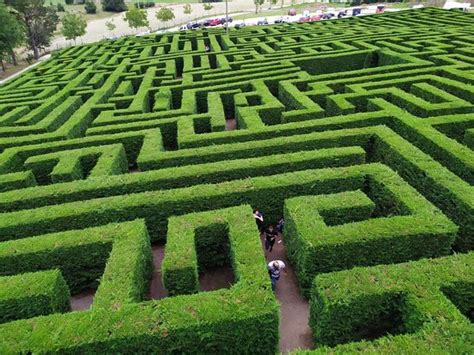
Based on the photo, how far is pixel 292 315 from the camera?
899cm

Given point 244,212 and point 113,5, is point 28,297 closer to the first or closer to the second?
point 244,212

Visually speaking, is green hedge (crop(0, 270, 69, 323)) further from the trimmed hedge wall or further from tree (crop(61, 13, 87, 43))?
tree (crop(61, 13, 87, 43))

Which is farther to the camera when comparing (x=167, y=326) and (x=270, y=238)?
(x=270, y=238)

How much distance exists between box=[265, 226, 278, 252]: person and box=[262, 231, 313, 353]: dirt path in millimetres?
603

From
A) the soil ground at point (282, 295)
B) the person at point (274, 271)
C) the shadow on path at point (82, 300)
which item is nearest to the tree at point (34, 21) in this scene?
the shadow on path at point (82, 300)

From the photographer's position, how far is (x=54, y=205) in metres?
11.5

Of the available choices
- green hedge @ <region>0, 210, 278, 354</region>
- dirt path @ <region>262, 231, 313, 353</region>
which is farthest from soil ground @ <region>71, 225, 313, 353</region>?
green hedge @ <region>0, 210, 278, 354</region>

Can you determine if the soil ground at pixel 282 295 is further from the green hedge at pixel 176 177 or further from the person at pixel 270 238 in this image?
the green hedge at pixel 176 177

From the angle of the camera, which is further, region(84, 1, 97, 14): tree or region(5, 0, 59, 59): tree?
region(84, 1, 97, 14): tree

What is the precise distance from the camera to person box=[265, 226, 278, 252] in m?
10.9

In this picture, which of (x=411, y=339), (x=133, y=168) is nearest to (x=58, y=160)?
(x=133, y=168)

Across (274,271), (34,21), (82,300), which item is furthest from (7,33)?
(274,271)

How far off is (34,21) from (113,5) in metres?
56.5

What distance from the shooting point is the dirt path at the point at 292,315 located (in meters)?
8.30
